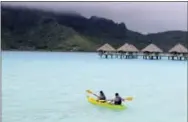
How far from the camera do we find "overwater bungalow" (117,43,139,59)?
102ft

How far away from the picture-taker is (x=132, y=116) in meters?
8.53

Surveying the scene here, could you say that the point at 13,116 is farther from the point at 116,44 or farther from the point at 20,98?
the point at 116,44

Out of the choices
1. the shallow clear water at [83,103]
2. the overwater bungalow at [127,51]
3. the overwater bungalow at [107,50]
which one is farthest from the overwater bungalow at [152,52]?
the shallow clear water at [83,103]

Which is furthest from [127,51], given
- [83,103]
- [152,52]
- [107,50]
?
[83,103]

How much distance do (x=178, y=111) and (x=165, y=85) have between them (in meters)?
5.64

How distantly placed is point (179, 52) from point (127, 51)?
4558 millimetres

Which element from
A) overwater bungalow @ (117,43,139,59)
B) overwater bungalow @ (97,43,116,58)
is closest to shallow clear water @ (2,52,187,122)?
overwater bungalow @ (117,43,139,59)

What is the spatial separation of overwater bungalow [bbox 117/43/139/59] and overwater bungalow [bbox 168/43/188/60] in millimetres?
3060

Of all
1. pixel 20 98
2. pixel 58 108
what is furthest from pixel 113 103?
pixel 20 98

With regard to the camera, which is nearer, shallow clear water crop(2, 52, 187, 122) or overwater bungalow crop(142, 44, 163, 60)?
shallow clear water crop(2, 52, 187, 122)

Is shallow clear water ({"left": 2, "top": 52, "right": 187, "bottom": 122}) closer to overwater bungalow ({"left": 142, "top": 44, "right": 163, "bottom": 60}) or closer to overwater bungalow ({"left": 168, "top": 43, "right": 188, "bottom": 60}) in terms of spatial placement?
overwater bungalow ({"left": 168, "top": 43, "right": 188, "bottom": 60})

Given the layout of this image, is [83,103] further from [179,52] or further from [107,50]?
[107,50]

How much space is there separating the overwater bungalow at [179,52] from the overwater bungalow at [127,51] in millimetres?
3060

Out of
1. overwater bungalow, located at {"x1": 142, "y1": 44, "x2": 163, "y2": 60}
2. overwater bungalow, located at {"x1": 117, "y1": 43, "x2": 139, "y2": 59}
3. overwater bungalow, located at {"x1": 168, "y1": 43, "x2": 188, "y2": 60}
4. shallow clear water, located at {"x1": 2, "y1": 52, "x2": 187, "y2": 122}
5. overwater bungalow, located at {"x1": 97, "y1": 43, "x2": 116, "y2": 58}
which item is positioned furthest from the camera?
overwater bungalow, located at {"x1": 97, "y1": 43, "x2": 116, "y2": 58}
